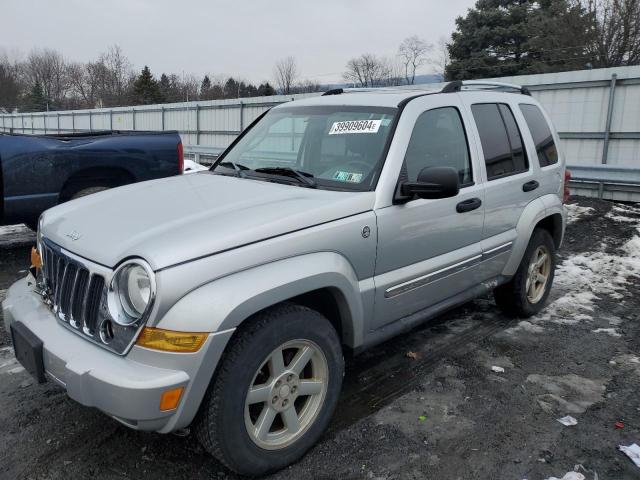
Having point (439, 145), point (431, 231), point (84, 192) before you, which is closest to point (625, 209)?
point (439, 145)

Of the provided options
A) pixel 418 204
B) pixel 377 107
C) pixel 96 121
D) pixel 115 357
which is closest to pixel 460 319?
pixel 418 204

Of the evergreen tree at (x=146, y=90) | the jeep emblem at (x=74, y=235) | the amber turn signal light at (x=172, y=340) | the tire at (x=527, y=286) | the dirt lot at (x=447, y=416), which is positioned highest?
the evergreen tree at (x=146, y=90)

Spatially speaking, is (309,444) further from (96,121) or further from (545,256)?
(96,121)

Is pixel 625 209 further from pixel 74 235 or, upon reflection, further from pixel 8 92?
pixel 8 92

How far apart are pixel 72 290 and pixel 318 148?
1.78m

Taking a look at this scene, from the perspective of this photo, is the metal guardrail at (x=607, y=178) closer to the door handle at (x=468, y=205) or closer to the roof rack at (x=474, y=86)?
the roof rack at (x=474, y=86)

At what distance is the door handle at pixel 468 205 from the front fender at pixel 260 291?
1126mm

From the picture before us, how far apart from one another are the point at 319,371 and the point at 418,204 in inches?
47.0

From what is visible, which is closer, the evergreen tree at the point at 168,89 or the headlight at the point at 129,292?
the headlight at the point at 129,292

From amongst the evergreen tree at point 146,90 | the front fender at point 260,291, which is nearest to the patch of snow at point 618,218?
the front fender at point 260,291

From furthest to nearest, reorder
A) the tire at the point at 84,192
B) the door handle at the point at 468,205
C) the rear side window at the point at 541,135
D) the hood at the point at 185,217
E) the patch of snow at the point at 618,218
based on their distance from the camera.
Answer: the patch of snow at the point at 618,218 → the tire at the point at 84,192 → the rear side window at the point at 541,135 → the door handle at the point at 468,205 → the hood at the point at 185,217

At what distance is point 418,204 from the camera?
332 centimetres

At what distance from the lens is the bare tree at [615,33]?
25186 millimetres

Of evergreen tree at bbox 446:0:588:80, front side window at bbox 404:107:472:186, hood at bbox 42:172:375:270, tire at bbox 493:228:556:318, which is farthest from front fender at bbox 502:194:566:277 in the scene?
evergreen tree at bbox 446:0:588:80
